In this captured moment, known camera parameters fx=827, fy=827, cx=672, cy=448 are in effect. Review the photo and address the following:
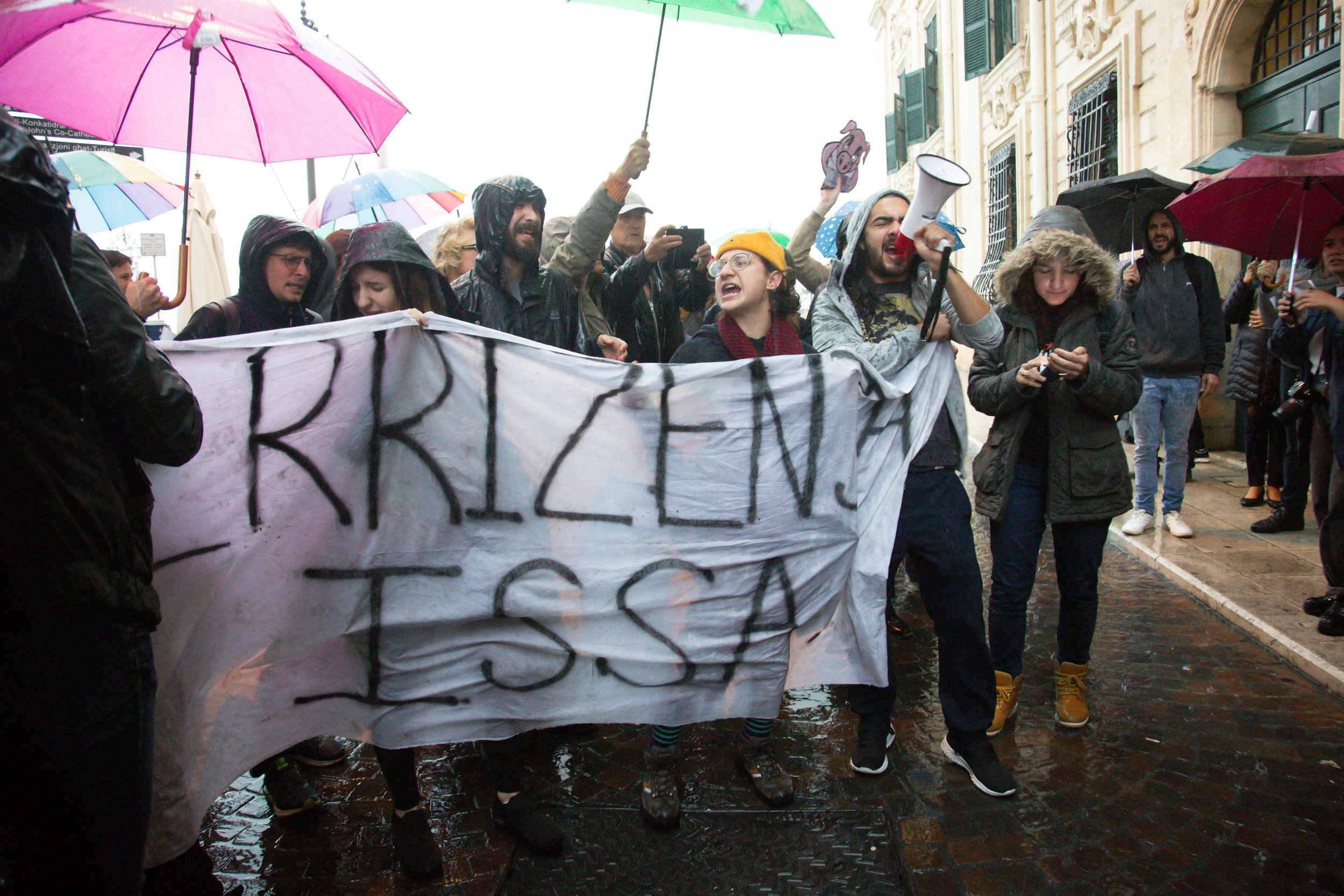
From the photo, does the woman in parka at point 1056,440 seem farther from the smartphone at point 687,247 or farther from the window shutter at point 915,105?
the window shutter at point 915,105

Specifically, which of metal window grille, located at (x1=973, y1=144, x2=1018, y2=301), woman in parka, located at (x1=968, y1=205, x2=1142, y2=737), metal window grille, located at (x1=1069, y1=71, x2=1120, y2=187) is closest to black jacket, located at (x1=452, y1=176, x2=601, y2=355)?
woman in parka, located at (x1=968, y1=205, x2=1142, y2=737)

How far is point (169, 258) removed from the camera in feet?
36.3

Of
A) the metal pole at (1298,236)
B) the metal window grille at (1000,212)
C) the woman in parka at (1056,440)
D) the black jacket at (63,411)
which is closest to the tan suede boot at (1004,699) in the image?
the woman in parka at (1056,440)

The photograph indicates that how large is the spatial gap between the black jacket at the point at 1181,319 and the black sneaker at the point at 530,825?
4544mm

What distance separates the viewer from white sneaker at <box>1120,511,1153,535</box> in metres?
5.43

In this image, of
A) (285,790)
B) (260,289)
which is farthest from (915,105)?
(285,790)

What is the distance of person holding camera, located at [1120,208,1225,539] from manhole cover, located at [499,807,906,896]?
396 centimetres

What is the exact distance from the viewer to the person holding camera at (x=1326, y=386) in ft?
11.8

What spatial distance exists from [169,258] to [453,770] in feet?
35.2

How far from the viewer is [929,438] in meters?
2.66

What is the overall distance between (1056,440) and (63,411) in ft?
9.20

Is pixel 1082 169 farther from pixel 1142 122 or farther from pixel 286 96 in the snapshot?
pixel 286 96

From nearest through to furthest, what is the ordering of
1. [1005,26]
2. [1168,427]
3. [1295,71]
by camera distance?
1. [1168,427]
2. [1295,71]
3. [1005,26]

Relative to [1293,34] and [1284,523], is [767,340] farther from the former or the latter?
[1293,34]
